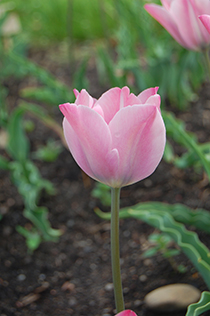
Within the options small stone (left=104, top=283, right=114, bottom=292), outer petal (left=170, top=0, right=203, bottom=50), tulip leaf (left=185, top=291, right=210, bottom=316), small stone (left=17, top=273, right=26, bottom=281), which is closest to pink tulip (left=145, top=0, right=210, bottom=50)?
outer petal (left=170, top=0, right=203, bottom=50)

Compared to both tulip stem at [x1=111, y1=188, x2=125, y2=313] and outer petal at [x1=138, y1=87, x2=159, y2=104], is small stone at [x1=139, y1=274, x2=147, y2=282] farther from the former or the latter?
outer petal at [x1=138, y1=87, x2=159, y2=104]

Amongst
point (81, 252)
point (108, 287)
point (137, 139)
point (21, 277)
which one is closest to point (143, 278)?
point (108, 287)

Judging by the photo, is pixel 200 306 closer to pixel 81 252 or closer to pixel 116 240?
pixel 116 240

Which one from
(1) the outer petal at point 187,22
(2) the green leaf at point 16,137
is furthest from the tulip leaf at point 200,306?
(2) the green leaf at point 16,137

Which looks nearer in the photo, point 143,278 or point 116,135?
point 116,135

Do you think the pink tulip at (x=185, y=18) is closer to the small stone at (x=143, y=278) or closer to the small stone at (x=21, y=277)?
the small stone at (x=143, y=278)

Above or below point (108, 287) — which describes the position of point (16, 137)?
above

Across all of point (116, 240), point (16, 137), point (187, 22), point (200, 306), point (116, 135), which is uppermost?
point (16, 137)

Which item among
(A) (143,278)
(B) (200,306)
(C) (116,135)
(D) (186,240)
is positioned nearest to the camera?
(C) (116,135)

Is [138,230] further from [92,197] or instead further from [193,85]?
[193,85]
